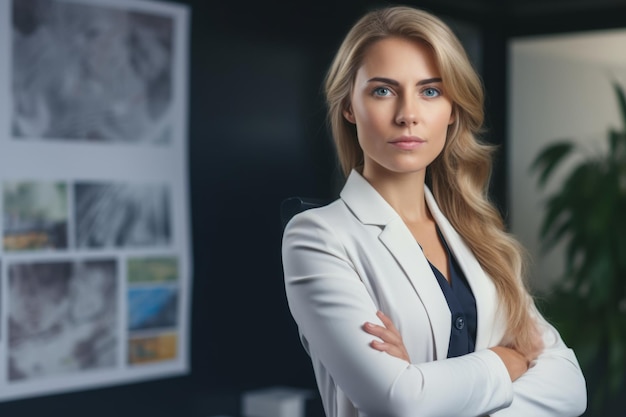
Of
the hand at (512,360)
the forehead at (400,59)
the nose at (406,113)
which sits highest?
the forehead at (400,59)

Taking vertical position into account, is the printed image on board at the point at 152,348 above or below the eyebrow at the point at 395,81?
below

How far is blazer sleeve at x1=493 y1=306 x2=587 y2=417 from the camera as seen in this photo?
4.70ft

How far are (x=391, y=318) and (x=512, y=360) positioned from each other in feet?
0.74

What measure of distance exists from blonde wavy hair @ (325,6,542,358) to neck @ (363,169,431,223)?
0.07 m

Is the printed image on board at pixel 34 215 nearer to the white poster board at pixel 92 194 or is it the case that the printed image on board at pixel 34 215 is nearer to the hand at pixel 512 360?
the white poster board at pixel 92 194

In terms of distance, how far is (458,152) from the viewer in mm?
1526

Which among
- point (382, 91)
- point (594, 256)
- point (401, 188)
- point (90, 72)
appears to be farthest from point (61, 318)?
point (594, 256)

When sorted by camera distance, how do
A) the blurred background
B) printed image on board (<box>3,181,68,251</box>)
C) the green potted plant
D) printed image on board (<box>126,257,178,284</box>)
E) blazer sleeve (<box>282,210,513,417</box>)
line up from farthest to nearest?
the green potted plant
the blurred background
printed image on board (<box>126,257,178,284</box>)
printed image on board (<box>3,181,68,251</box>)
blazer sleeve (<box>282,210,513,417</box>)

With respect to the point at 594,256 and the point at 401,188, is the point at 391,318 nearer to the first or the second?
the point at 401,188

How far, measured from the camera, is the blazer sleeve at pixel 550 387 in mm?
1432

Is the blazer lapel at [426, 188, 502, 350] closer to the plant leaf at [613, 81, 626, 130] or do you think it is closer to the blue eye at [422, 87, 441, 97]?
the blue eye at [422, 87, 441, 97]

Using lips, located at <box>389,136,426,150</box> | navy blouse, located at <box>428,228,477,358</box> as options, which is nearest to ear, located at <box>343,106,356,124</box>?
lips, located at <box>389,136,426,150</box>

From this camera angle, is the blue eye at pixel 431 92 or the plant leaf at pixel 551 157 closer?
the blue eye at pixel 431 92

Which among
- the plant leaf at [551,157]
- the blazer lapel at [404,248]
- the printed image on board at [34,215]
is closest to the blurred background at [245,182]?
the plant leaf at [551,157]
